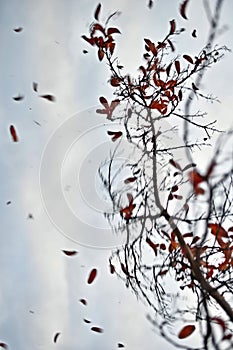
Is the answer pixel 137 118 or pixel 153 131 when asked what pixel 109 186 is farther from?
pixel 137 118

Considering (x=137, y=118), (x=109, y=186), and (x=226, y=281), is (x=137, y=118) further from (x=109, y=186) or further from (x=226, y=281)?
(x=226, y=281)

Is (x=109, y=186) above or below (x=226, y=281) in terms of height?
above

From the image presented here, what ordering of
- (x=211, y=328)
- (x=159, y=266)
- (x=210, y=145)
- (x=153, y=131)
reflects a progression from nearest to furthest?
(x=211, y=328)
(x=159, y=266)
(x=153, y=131)
(x=210, y=145)

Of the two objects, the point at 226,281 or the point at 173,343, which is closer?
the point at 173,343

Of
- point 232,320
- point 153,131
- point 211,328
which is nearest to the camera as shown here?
point 211,328

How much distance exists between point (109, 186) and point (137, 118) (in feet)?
5.89

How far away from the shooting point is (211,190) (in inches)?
90.9

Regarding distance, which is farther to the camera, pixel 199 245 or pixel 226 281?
pixel 226 281

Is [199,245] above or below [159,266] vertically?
below

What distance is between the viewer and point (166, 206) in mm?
4453

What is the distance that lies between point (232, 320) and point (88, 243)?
3316 mm

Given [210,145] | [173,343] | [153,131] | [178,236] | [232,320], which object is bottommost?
[173,343]

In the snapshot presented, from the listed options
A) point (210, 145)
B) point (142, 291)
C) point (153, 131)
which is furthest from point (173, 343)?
point (210, 145)

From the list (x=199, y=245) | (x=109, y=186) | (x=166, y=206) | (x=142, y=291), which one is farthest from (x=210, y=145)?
(x=199, y=245)
